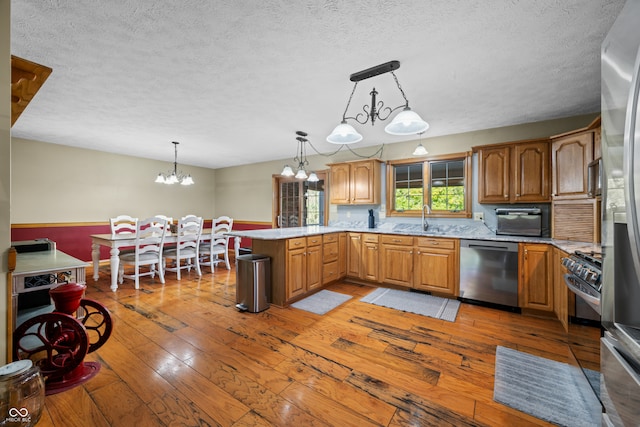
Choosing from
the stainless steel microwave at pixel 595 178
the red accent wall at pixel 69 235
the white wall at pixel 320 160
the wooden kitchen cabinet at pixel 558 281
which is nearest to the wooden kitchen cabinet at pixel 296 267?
the white wall at pixel 320 160

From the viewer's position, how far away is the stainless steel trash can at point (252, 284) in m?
3.02

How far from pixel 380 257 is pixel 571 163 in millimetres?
2487

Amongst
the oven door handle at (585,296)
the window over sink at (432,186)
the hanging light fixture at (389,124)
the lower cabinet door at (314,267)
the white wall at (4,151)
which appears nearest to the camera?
the white wall at (4,151)

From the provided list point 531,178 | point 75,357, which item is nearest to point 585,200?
point 531,178

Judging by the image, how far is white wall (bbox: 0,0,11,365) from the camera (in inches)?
51.6

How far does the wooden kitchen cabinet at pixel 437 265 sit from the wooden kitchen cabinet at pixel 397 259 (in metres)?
0.09

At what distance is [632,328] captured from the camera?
2.59 ft

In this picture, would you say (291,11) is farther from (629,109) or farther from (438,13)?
(629,109)

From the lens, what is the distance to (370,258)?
4.05m

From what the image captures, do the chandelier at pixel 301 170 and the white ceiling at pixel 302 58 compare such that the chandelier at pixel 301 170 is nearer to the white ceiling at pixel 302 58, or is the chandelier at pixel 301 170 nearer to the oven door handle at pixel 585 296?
the white ceiling at pixel 302 58

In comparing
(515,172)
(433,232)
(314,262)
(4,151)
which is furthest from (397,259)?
(4,151)

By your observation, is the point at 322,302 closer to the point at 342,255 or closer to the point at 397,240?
the point at 342,255

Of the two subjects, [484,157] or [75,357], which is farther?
[484,157]

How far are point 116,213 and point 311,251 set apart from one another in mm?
4773
